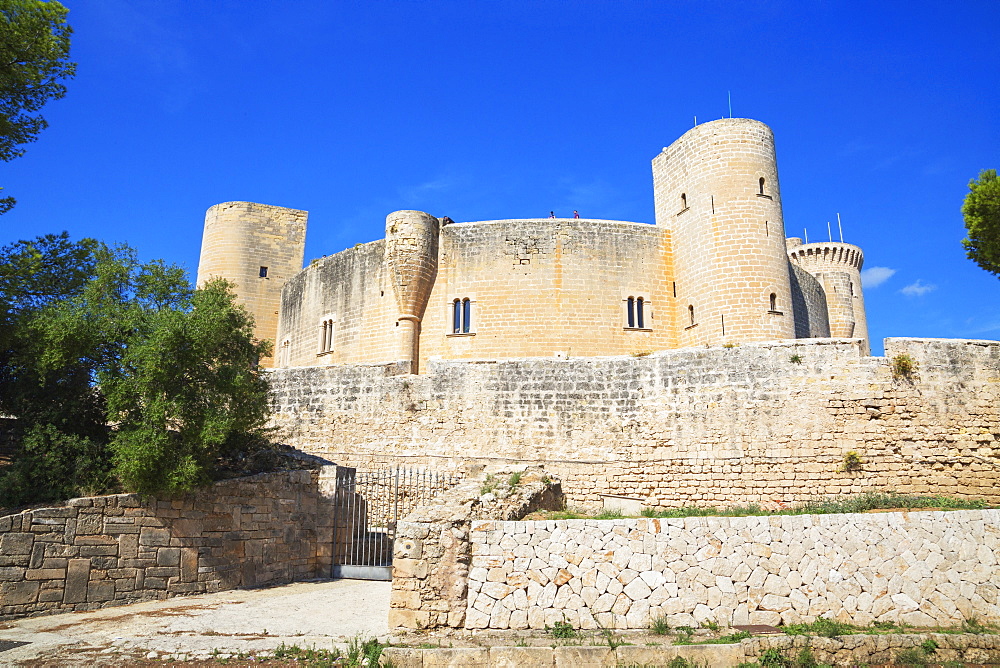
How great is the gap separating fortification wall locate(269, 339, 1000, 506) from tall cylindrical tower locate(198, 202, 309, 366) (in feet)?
46.2

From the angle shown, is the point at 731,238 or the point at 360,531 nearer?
the point at 360,531

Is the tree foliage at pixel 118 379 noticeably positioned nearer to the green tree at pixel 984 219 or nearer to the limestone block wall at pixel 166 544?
the limestone block wall at pixel 166 544

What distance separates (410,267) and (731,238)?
10.9 m

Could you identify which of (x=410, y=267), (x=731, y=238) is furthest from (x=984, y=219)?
(x=410, y=267)

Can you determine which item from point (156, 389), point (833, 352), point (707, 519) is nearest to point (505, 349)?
point (833, 352)

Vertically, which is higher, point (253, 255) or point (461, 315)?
point (253, 255)

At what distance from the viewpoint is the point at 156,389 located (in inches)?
479

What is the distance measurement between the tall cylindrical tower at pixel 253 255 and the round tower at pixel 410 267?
9.02 metres

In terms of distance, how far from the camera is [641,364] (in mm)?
17391

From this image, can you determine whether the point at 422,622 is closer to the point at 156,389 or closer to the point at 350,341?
the point at 156,389

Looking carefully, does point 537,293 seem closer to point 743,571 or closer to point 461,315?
point 461,315

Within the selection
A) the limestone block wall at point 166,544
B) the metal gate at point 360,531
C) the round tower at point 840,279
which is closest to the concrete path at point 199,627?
the limestone block wall at point 166,544

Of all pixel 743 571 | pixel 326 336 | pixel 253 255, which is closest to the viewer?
pixel 743 571

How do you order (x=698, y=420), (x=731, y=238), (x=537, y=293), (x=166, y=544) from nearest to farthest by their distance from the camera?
(x=166, y=544), (x=698, y=420), (x=731, y=238), (x=537, y=293)
